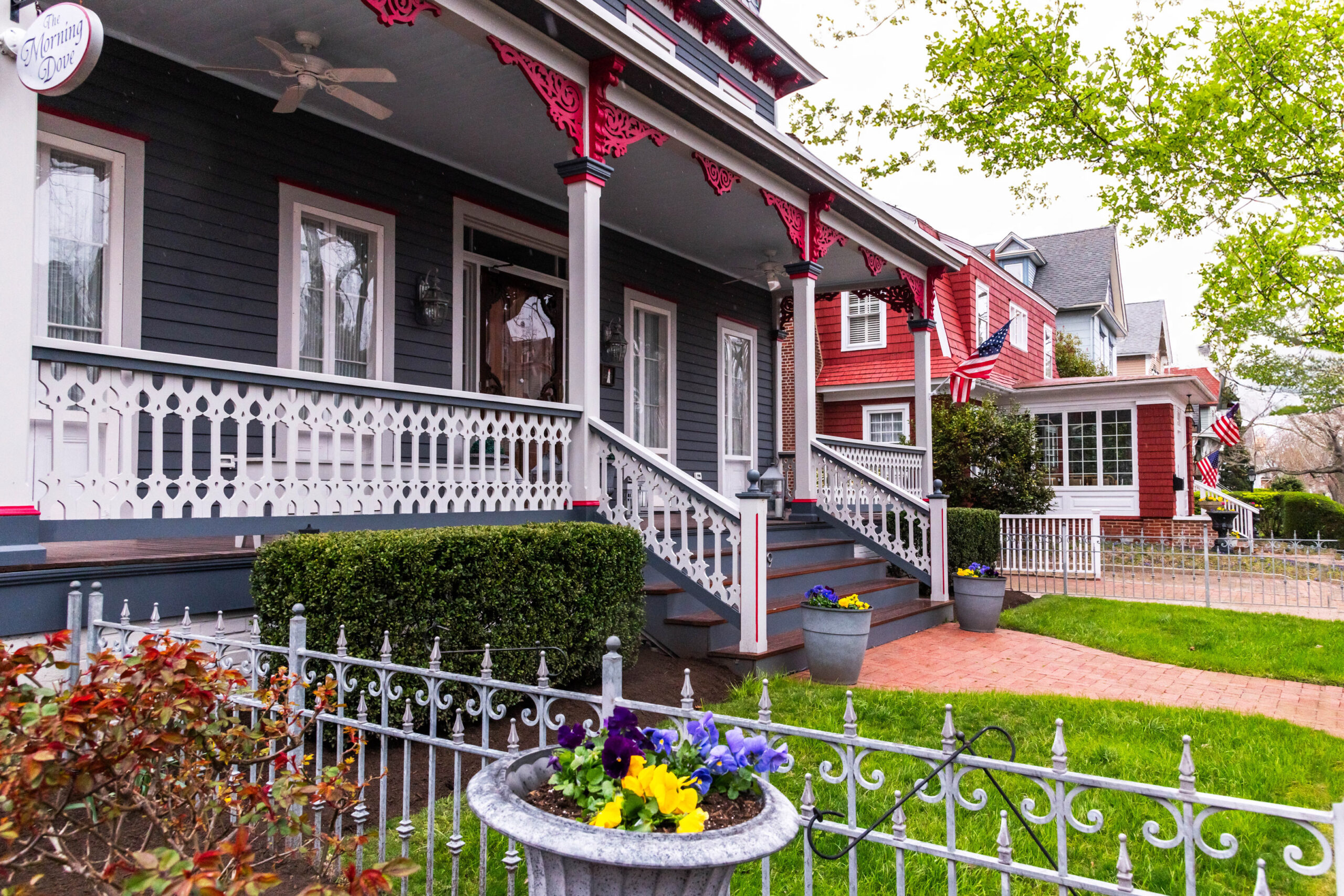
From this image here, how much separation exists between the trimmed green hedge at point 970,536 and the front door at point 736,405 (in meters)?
3.22

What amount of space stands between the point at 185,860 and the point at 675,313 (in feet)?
36.1

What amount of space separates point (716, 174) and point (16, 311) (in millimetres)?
5918

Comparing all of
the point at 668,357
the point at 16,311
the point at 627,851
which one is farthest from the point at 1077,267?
the point at 627,851

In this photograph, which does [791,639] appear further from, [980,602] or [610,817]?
[610,817]

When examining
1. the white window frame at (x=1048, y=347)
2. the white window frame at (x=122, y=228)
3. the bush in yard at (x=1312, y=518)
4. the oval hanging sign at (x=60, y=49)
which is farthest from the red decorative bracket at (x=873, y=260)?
the bush in yard at (x=1312, y=518)

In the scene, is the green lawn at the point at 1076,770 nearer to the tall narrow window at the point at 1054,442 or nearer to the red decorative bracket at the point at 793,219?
the red decorative bracket at the point at 793,219

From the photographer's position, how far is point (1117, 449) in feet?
68.0

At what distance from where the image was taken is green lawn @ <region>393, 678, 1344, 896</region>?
11.6 ft

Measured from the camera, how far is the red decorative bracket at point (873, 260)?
11.5 m

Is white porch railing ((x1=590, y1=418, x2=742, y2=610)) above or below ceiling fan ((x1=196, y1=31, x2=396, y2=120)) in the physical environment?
below

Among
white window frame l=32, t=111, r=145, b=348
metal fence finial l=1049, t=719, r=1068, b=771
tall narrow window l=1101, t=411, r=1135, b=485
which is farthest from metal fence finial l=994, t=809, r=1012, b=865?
tall narrow window l=1101, t=411, r=1135, b=485

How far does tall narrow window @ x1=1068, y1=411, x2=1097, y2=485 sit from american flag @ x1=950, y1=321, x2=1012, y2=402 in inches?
333

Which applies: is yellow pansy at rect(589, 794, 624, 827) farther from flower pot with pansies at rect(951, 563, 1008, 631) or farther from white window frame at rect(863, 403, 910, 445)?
white window frame at rect(863, 403, 910, 445)

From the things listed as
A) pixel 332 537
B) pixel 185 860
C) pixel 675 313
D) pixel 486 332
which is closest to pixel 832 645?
pixel 332 537
